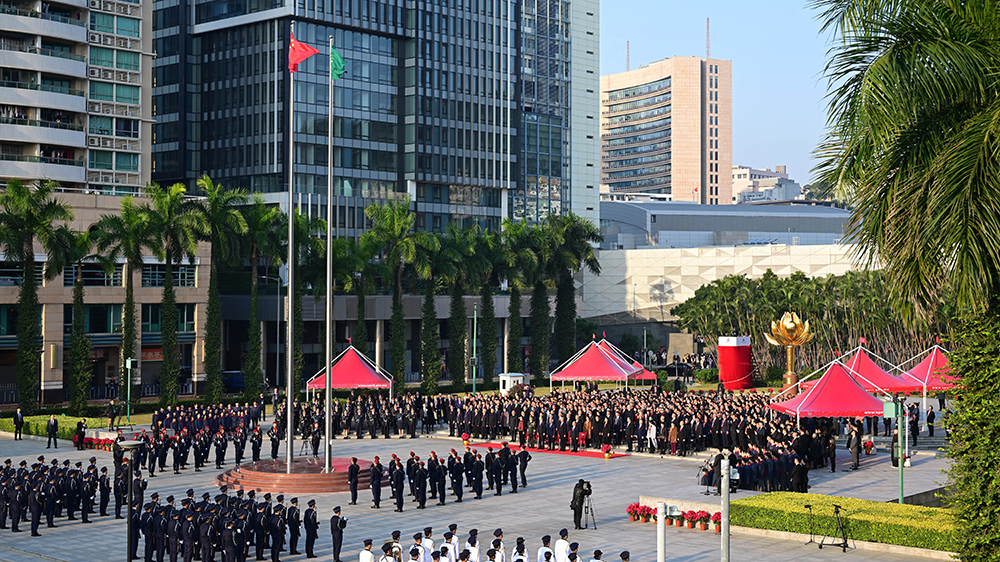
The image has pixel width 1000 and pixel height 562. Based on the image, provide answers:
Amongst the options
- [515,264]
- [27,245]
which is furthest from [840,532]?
[515,264]

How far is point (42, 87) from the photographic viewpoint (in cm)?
7175

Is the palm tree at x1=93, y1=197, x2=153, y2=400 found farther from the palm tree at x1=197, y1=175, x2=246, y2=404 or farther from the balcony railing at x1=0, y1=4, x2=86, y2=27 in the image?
the balcony railing at x1=0, y1=4, x2=86, y2=27

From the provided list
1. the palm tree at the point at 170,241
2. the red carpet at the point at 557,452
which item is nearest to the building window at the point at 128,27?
the palm tree at the point at 170,241

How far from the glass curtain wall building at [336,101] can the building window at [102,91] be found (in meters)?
17.5

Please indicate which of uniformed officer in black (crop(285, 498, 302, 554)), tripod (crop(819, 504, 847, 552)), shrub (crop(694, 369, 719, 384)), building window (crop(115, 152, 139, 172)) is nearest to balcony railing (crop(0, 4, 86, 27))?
building window (crop(115, 152, 139, 172))

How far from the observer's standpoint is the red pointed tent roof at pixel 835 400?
122 feet

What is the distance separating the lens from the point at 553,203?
411 feet

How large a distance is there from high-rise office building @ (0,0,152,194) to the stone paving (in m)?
34.3

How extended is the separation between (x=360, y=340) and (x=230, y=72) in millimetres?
41448

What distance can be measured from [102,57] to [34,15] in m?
5.71

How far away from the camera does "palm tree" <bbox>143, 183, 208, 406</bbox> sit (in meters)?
55.6

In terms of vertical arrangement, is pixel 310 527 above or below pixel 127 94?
below

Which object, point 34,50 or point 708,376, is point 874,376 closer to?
point 708,376

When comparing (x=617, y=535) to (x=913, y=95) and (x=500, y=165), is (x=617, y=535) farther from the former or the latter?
(x=500, y=165)
